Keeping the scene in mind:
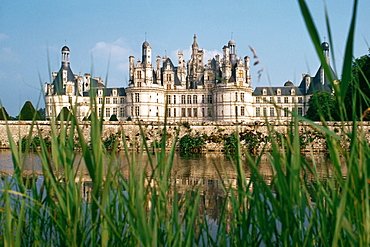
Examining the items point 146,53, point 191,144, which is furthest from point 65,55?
point 191,144

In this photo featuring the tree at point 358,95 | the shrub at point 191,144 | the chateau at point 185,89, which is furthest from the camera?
the chateau at point 185,89

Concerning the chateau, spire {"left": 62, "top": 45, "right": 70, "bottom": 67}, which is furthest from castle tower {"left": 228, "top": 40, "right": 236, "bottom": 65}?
spire {"left": 62, "top": 45, "right": 70, "bottom": 67}

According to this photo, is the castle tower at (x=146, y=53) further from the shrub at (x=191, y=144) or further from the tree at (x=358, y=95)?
the shrub at (x=191, y=144)

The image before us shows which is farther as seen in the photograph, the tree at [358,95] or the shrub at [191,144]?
the shrub at [191,144]

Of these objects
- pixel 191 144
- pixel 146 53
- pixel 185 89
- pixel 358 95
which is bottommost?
pixel 191 144

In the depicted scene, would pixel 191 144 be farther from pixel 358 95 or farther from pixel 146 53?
pixel 146 53

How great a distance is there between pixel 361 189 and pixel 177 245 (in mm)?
871

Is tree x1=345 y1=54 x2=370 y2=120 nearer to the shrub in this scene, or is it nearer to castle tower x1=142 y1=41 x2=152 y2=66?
the shrub

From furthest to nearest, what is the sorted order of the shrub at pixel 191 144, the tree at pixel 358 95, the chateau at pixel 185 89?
the chateau at pixel 185 89 → the shrub at pixel 191 144 → the tree at pixel 358 95

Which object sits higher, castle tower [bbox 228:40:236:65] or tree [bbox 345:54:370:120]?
castle tower [bbox 228:40:236:65]

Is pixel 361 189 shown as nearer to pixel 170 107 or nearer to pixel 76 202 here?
pixel 76 202

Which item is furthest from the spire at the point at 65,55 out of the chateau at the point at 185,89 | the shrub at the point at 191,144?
the shrub at the point at 191,144

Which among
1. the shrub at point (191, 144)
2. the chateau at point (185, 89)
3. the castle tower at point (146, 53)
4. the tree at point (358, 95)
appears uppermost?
the castle tower at point (146, 53)

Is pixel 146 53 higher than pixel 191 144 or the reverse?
higher
